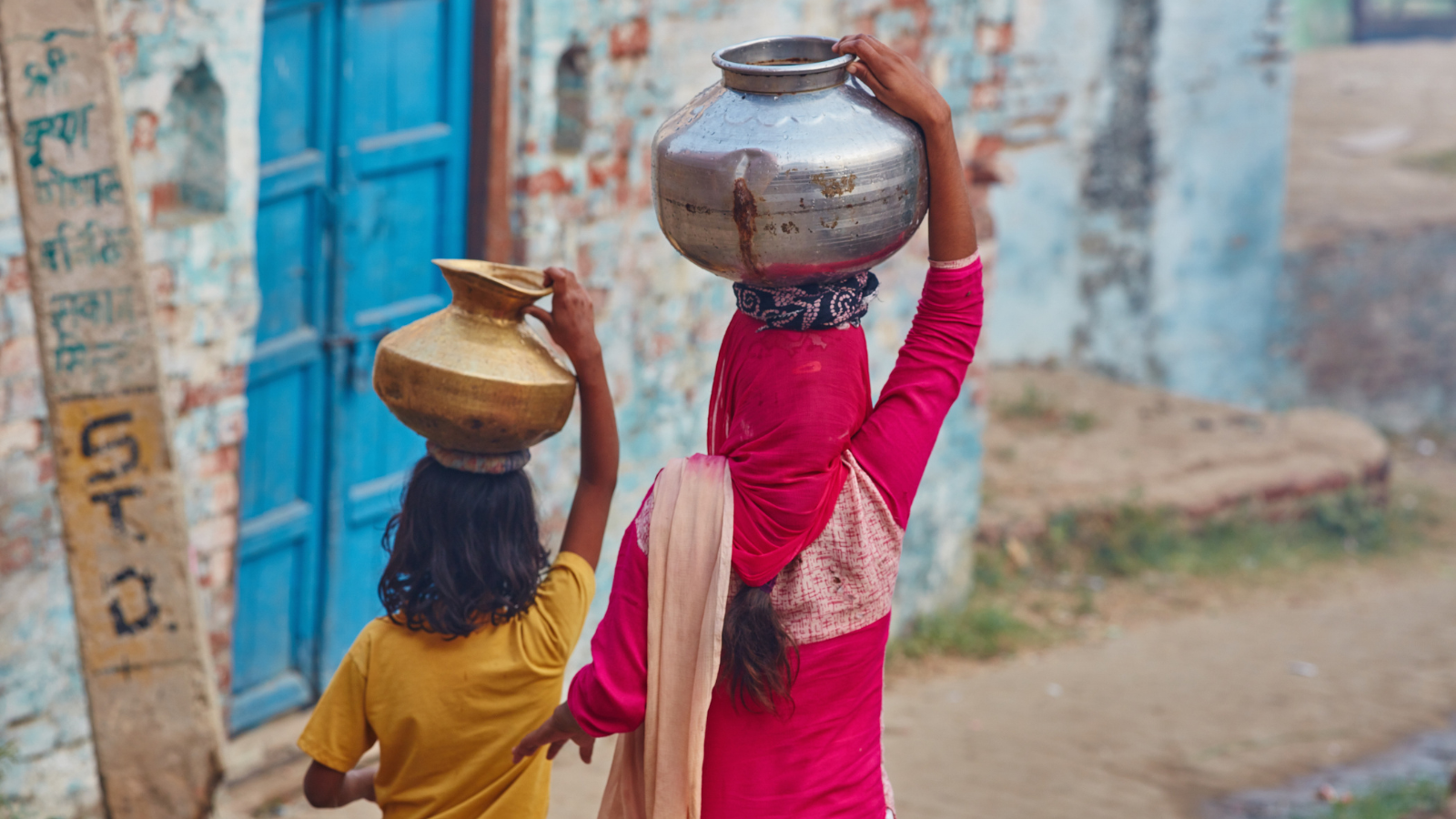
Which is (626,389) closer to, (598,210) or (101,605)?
(598,210)

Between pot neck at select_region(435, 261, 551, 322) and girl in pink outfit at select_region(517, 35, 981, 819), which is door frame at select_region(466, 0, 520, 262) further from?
girl in pink outfit at select_region(517, 35, 981, 819)

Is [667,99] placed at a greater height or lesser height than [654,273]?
greater

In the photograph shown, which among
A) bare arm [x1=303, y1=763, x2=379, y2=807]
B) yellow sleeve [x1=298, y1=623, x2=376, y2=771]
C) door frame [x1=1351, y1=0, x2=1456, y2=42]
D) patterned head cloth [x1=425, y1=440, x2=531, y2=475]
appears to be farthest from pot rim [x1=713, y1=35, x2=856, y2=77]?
door frame [x1=1351, y1=0, x2=1456, y2=42]

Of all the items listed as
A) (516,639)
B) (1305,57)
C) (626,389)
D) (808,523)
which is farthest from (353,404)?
(1305,57)

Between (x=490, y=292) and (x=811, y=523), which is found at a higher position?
(x=490, y=292)

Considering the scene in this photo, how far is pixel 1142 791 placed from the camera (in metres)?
5.14

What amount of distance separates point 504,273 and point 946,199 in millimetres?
687

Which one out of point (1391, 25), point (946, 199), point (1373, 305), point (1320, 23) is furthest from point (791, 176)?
point (1320, 23)

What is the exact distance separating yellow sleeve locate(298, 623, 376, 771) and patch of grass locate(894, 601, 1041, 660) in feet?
13.4

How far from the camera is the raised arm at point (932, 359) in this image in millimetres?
2107

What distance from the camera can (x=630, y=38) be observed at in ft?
15.4

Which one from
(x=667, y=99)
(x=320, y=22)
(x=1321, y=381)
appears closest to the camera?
(x=320, y=22)

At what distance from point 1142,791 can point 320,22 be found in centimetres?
373

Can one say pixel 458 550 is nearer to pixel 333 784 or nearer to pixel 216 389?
pixel 333 784
